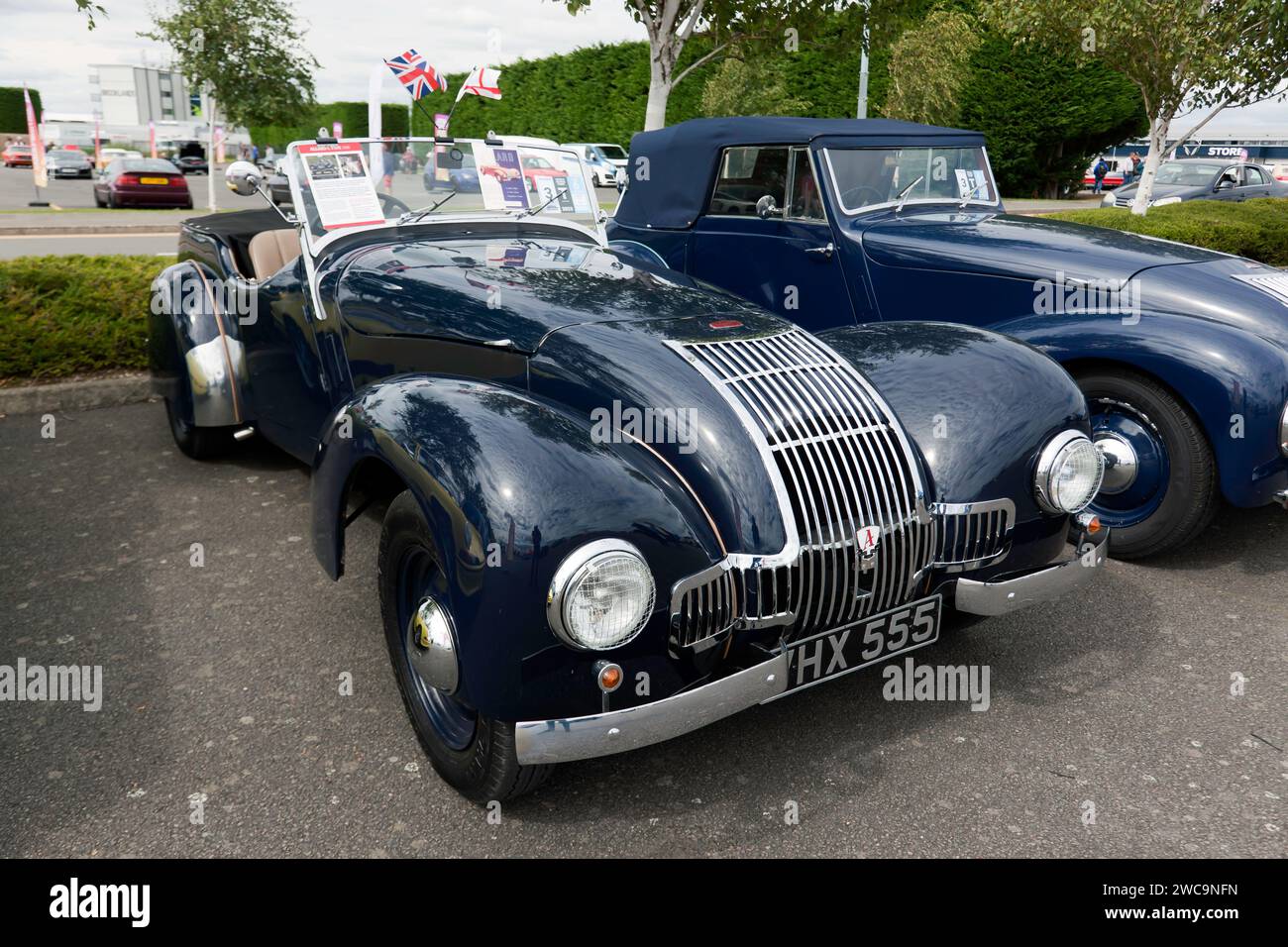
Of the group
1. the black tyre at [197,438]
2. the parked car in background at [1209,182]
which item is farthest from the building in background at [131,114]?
the black tyre at [197,438]

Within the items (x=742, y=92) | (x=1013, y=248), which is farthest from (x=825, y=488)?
(x=742, y=92)

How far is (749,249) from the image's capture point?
19.3ft

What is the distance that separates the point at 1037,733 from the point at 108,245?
640 inches

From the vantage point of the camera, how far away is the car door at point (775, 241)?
5523 mm

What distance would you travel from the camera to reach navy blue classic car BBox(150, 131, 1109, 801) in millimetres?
2330

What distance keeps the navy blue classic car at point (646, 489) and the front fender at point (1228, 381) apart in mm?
1148

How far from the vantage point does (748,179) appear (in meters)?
5.95

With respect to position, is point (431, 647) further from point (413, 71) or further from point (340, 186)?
point (413, 71)

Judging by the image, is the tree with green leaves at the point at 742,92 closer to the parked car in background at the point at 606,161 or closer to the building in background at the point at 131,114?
the parked car in background at the point at 606,161

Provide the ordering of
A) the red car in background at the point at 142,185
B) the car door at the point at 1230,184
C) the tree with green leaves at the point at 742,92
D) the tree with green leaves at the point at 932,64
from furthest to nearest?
the tree with green leaves at the point at 742,92 < the red car in background at the point at 142,185 < the tree with green leaves at the point at 932,64 < the car door at the point at 1230,184

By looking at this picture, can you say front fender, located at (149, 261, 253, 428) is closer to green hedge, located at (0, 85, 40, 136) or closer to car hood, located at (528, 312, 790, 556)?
car hood, located at (528, 312, 790, 556)

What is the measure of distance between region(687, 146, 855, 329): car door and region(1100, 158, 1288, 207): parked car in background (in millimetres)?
14203
